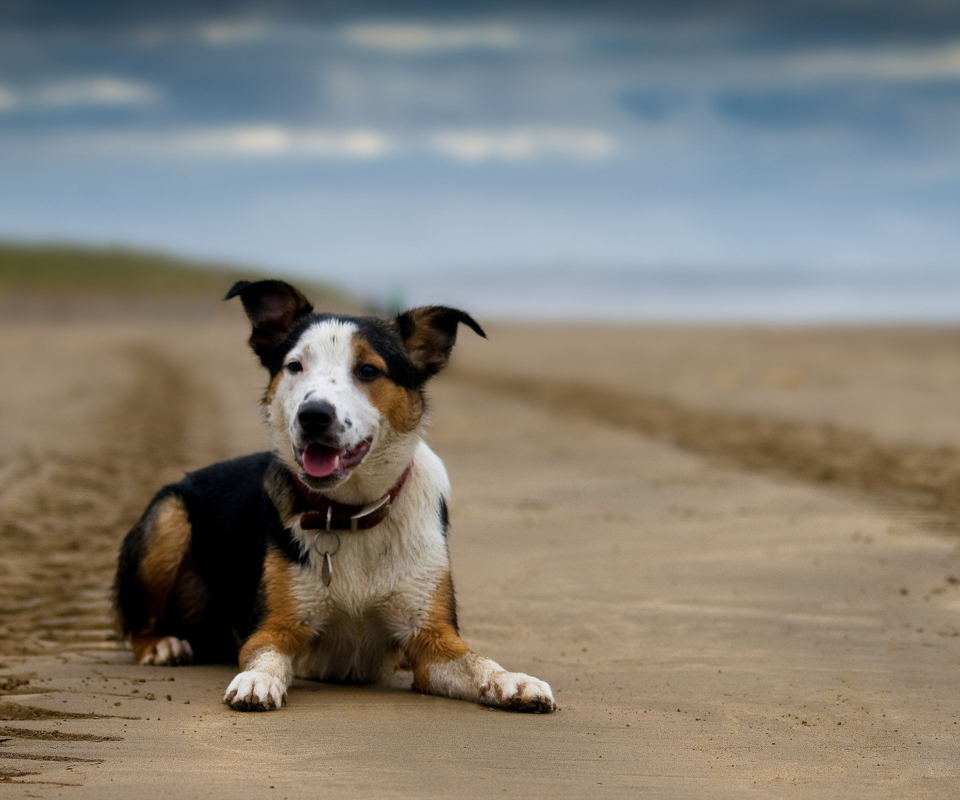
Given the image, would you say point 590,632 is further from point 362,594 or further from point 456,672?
point 362,594

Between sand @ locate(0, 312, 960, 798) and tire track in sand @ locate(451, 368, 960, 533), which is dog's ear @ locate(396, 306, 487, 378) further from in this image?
tire track in sand @ locate(451, 368, 960, 533)

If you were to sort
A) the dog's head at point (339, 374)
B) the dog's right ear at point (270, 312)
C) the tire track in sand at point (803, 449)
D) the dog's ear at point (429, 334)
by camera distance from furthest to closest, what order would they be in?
the tire track in sand at point (803, 449), the dog's ear at point (429, 334), the dog's right ear at point (270, 312), the dog's head at point (339, 374)

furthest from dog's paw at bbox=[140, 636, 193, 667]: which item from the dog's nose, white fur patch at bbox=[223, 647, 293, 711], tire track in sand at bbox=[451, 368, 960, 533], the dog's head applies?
tire track in sand at bbox=[451, 368, 960, 533]

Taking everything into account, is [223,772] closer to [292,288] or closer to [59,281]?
[292,288]

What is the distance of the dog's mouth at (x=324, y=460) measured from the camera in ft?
16.6

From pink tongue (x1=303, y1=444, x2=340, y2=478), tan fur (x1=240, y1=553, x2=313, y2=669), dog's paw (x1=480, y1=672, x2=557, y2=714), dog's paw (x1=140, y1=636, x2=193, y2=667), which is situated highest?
pink tongue (x1=303, y1=444, x2=340, y2=478)

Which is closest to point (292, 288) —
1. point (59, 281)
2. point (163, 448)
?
point (163, 448)

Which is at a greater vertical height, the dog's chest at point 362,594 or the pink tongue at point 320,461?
the pink tongue at point 320,461

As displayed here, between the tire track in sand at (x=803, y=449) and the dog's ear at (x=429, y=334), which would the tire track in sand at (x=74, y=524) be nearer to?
the dog's ear at (x=429, y=334)

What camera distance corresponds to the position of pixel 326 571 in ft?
17.1

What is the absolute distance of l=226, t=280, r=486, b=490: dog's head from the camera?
501cm

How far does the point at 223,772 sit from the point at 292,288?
93.7 inches

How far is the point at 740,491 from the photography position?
11.2 m

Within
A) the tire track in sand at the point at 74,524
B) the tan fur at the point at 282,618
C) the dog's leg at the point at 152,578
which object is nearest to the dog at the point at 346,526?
the tan fur at the point at 282,618
